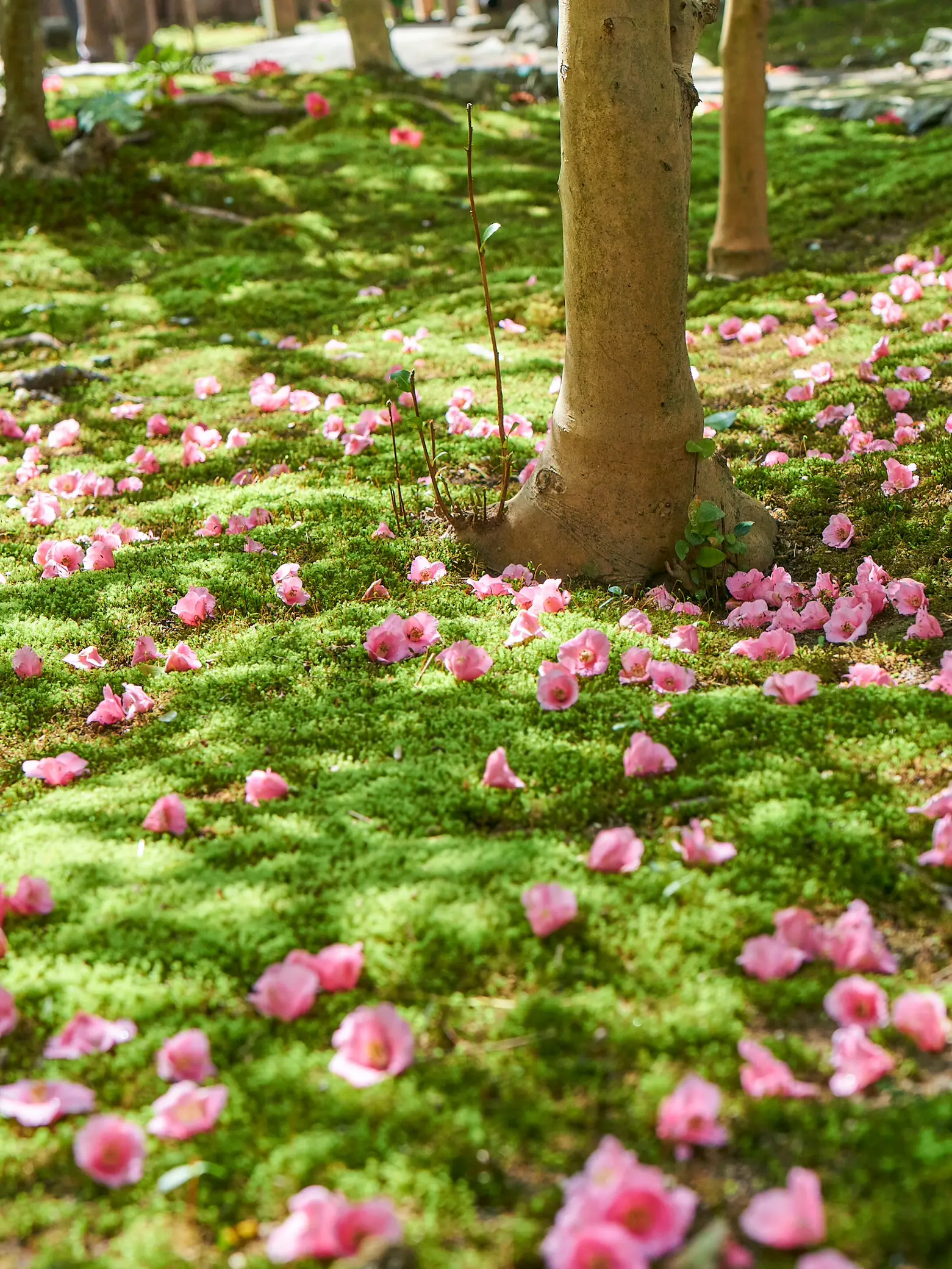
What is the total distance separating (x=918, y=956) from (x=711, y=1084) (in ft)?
1.87

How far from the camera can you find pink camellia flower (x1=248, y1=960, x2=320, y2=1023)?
76.0 inches

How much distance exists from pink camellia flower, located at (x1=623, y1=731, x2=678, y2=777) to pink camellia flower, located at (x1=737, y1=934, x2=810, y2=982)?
646 mm

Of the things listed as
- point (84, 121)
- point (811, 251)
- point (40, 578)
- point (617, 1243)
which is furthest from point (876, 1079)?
point (84, 121)

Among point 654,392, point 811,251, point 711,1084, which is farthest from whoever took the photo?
point 811,251

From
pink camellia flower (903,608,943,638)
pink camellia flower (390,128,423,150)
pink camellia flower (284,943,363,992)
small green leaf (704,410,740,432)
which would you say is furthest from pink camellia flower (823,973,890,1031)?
pink camellia flower (390,128,423,150)

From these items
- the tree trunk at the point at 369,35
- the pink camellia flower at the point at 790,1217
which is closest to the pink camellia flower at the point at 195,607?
the pink camellia flower at the point at 790,1217

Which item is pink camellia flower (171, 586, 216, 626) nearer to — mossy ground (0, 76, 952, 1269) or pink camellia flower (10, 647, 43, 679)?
mossy ground (0, 76, 952, 1269)

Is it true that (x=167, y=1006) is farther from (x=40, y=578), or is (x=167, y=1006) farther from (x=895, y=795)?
(x=40, y=578)

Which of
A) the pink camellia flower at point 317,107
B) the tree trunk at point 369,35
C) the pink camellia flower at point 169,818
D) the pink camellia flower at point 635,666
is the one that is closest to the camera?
the pink camellia flower at point 169,818

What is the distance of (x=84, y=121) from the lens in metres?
9.13

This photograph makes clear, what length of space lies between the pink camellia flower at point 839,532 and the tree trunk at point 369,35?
1021cm

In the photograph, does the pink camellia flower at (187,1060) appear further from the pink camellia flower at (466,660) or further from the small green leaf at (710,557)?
the small green leaf at (710,557)

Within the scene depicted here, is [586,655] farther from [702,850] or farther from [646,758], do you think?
[702,850]

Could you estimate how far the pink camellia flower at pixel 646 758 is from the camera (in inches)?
100
